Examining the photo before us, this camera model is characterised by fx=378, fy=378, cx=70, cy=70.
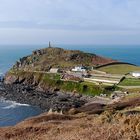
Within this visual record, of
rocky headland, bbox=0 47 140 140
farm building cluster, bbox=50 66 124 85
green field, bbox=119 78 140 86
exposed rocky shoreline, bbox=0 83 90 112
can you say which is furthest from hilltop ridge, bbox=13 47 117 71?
green field, bbox=119 78 140 86

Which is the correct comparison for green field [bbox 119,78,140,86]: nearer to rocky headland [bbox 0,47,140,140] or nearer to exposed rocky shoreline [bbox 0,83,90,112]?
rocky headland [bbox 0,47,140,140]

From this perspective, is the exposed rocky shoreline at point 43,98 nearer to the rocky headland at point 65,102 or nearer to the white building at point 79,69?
the rocky headland at point 65,102

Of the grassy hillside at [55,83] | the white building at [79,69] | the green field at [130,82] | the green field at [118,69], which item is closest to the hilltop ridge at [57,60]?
the grassy hillside at [55,83]

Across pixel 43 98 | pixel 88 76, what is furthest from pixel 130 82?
pixel 43 98

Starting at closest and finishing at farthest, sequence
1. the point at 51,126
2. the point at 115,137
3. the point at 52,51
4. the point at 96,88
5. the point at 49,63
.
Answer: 1. the point at 115,137
2. the point at 51,126
3. the point at 96,88
4. the point at 49,63
5. the point at 52,51

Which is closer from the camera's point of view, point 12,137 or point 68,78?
point 12,137

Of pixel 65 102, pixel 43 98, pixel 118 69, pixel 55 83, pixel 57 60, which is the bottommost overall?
pixel 43 98

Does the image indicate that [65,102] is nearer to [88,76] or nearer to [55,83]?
[55,83]

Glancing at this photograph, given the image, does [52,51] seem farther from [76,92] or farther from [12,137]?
[12,137]

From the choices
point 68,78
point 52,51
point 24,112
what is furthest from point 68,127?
point 52,51
